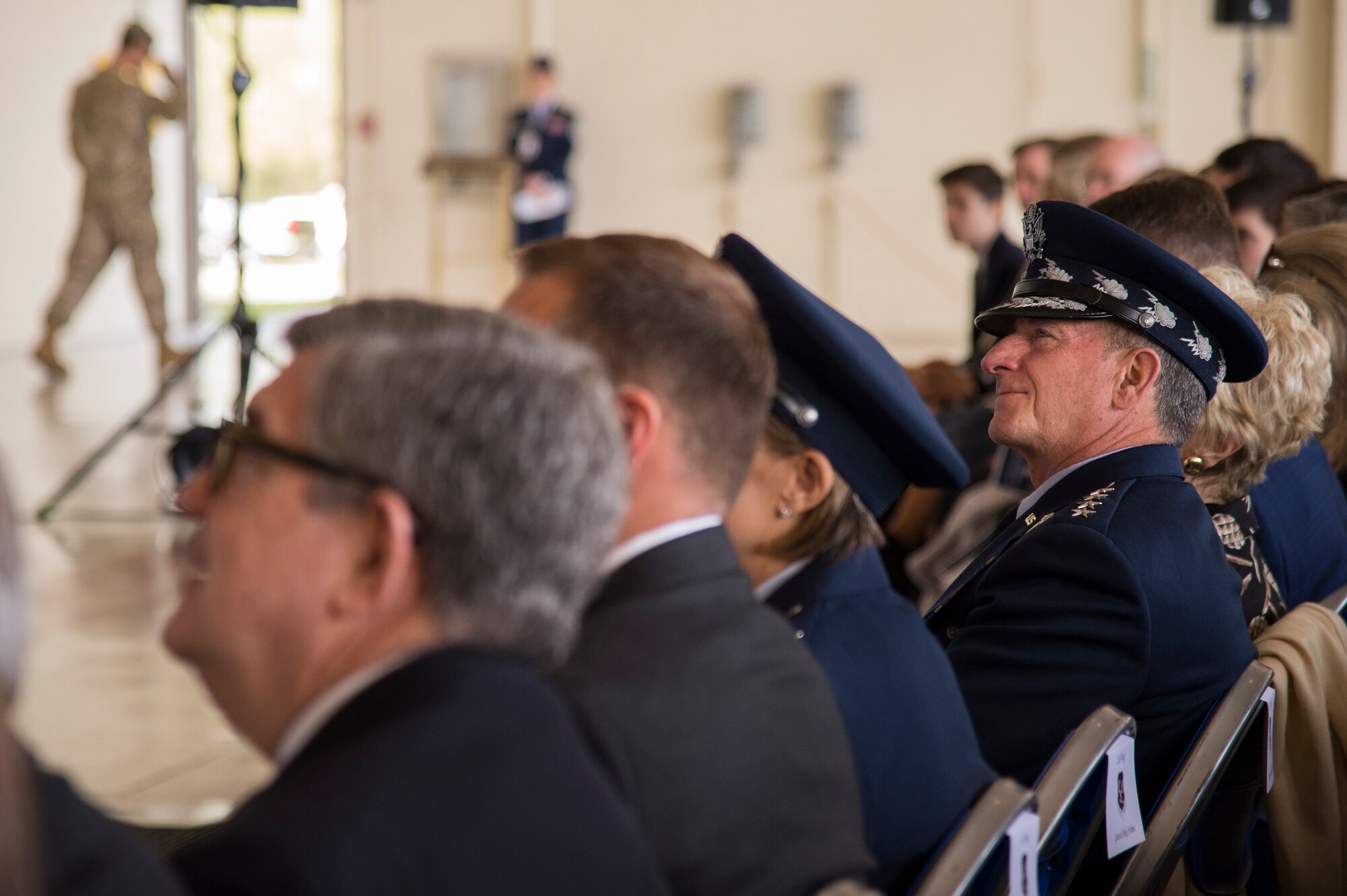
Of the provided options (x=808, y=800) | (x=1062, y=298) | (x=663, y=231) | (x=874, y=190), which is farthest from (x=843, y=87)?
(x=808, y=800)

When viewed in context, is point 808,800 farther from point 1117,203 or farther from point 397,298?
point 1117,203

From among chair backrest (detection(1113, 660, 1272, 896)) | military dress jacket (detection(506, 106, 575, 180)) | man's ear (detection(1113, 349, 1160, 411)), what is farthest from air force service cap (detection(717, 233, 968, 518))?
military dress jacket (detection(506, 106, 575, 180))

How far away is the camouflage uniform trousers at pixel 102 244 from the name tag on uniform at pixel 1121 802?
8.62 metres

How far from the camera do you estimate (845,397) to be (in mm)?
1369

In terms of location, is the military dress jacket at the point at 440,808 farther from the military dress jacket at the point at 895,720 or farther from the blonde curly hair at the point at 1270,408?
the blonde curly hair at the point at 1270,408

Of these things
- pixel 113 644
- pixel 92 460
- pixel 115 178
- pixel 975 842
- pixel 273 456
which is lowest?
pixel 113 644

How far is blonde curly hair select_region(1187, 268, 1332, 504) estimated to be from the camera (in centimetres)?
195

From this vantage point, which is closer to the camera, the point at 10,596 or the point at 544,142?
the point at 10,596

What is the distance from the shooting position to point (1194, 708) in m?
1.57

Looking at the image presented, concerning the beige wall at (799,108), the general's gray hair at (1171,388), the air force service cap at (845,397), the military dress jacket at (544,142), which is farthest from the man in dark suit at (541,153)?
the air force service cap at (845,397)

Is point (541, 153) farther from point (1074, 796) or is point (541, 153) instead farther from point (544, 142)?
point (1074, 796)

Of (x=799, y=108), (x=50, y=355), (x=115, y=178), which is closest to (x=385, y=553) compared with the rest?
(x=115, y=178)

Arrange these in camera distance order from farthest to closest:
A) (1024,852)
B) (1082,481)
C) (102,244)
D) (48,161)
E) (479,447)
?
1. (48,161)
2. (102,244)
3. (1082,481)
4. (1024,852)
5. (479,447)

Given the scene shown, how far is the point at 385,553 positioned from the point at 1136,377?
1.24 metres
